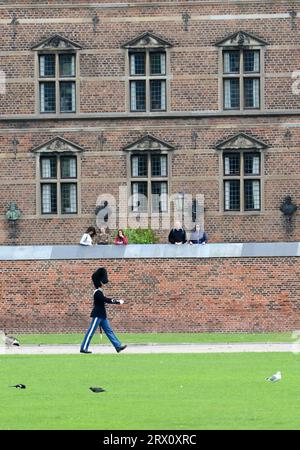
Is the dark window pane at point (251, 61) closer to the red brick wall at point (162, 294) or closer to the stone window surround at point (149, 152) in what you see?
the stone window surround at point (149, 152)

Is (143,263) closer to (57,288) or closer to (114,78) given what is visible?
(57,288)

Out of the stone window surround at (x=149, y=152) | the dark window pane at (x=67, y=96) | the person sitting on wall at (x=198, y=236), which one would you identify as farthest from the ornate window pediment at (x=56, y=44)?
the person sitting on wall at (x=198, y=236)

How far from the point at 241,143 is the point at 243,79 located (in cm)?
168

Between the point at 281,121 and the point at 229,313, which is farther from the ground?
the point at 281,121

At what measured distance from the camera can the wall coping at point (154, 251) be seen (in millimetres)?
36219

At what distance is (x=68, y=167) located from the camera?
145 ft

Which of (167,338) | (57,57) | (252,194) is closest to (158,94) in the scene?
(57,57)

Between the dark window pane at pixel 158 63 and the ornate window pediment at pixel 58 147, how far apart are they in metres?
2.86

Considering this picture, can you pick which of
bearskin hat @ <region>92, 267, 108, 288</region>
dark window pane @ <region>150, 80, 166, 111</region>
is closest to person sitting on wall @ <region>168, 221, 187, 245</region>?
dark window pane @ <region>150, 80, 166, 111</region>

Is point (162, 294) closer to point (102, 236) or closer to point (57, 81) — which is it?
point (102, 236)

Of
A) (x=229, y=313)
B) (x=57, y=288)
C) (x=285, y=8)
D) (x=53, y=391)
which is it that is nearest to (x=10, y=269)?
(x=57, y=288)

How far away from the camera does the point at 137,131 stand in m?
43.9

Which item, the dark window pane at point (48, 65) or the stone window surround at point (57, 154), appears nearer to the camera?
the stone window surround at point (57, 154)

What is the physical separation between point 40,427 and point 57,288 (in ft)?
66.7
